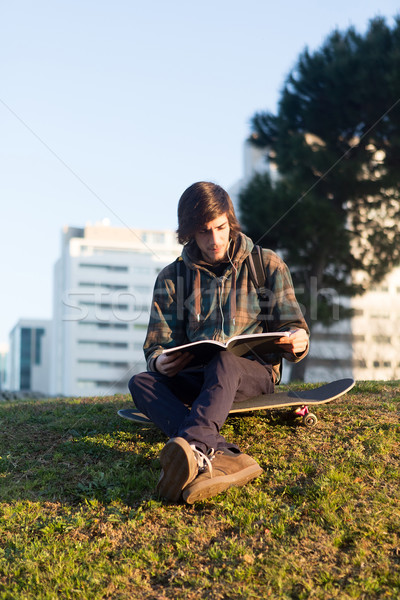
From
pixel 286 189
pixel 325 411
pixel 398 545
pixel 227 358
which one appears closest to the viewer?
pixel 398 545

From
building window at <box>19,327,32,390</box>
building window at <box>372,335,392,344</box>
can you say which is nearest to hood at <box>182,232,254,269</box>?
building window at <box>372,335,392,344</box>

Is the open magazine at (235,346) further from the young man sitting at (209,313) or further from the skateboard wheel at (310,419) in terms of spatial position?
the skateboard wheel at (310,419)

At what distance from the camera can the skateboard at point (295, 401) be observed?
354cm

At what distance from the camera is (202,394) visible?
3125mm

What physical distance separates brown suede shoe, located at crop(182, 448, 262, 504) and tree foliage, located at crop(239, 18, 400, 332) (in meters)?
10.9

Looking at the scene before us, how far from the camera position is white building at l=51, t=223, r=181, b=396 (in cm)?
8225

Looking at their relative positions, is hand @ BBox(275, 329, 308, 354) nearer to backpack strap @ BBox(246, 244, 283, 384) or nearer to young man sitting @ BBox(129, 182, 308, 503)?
young man sitting @ BBox(129, 182, 308, 503)

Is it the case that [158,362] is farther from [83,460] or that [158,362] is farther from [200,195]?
[200,195]

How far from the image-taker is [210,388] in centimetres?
313

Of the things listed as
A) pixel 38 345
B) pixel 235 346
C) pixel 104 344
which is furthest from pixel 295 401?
pixel 38 345

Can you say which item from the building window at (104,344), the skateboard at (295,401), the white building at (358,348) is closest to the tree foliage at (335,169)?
the white building at (358,348)

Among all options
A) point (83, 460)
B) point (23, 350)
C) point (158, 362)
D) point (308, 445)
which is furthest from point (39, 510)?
point (23, 350)

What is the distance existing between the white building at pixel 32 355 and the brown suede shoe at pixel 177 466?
102 metres

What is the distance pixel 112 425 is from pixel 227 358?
1435 millimetres
